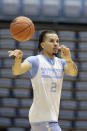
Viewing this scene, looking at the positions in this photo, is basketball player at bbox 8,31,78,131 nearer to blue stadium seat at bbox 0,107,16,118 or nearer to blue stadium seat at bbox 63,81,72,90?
blue stadium seat at bbox 63,81,72,90

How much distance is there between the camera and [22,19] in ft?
12.6

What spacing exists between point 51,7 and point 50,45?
11.3 ft

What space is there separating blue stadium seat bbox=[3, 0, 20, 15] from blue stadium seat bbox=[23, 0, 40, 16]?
13cm

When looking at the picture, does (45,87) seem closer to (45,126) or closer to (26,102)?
(45,126)

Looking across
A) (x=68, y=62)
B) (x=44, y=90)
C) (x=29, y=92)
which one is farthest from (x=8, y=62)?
(x=44, y=90)

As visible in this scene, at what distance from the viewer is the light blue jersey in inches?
130

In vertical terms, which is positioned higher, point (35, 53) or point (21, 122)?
point (35, 53)

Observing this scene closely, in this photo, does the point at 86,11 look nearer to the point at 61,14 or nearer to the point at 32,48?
the point at 61,14

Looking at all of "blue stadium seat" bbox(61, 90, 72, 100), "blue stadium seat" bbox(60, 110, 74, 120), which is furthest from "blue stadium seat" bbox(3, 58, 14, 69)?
"blue stadium seat" bbox(60, 110, 74, 120)

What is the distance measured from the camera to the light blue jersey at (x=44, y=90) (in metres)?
3.30

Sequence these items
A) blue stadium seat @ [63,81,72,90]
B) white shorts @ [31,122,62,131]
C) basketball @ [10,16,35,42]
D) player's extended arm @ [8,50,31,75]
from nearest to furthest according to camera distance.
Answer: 1. player's extended arm @ [8,50,31,75]
2. white shorts @ [31,122,62,131]
3. basketball @ [10,16,35,42]
4. blue stadium seat @ [63,81,72,90]

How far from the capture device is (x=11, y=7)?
6766 mm

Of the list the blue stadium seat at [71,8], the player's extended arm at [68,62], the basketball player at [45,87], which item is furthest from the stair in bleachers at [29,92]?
the basketball player at [45,87]

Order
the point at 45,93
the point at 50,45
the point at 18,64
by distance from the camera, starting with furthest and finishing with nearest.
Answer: the point at 50,45
the point at 45,93
the point at 18,64
